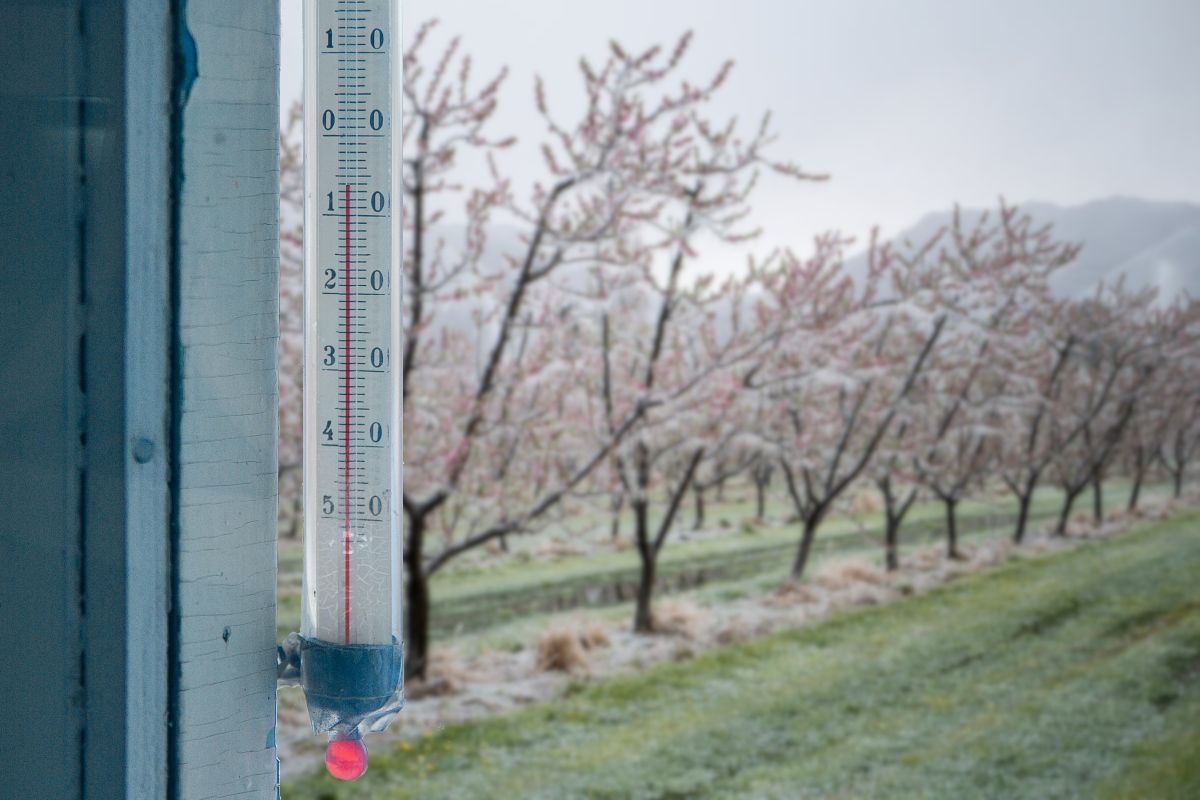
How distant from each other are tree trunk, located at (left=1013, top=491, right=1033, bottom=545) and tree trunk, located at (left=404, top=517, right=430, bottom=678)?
201 centimetres

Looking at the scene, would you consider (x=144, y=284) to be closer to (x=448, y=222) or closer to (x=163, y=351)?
(x=163, y=351)

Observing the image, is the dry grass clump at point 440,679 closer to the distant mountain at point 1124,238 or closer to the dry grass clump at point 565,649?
the dry grass clump at point 565,649

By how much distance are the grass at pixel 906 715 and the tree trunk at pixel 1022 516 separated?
0.83ft

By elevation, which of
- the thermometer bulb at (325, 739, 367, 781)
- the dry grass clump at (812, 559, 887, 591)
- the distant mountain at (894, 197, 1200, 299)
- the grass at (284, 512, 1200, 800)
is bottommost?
the grass at (284, 512, 1200, 800)

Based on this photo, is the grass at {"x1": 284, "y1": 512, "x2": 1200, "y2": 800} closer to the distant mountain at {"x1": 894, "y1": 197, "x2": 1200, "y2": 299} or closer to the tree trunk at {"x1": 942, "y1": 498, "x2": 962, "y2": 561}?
the tree trunk at {"x1": 942, "y1": 498, "x2": 962, "y2": 561}

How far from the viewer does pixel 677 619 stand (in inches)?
105

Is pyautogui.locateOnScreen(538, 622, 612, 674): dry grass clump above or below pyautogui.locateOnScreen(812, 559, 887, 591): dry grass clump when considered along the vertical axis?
below

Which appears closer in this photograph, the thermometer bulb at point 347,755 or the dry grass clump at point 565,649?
the thermometer bulb at point 347,755

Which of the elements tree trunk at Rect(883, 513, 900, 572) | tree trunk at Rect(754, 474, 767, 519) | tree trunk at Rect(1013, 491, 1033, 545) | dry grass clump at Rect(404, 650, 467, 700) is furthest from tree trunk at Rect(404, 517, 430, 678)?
tree trunk at Rect(1013, 491, 1033, 545)

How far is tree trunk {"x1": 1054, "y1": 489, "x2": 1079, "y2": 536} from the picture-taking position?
3023 mm

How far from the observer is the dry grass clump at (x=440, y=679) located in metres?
2.26
